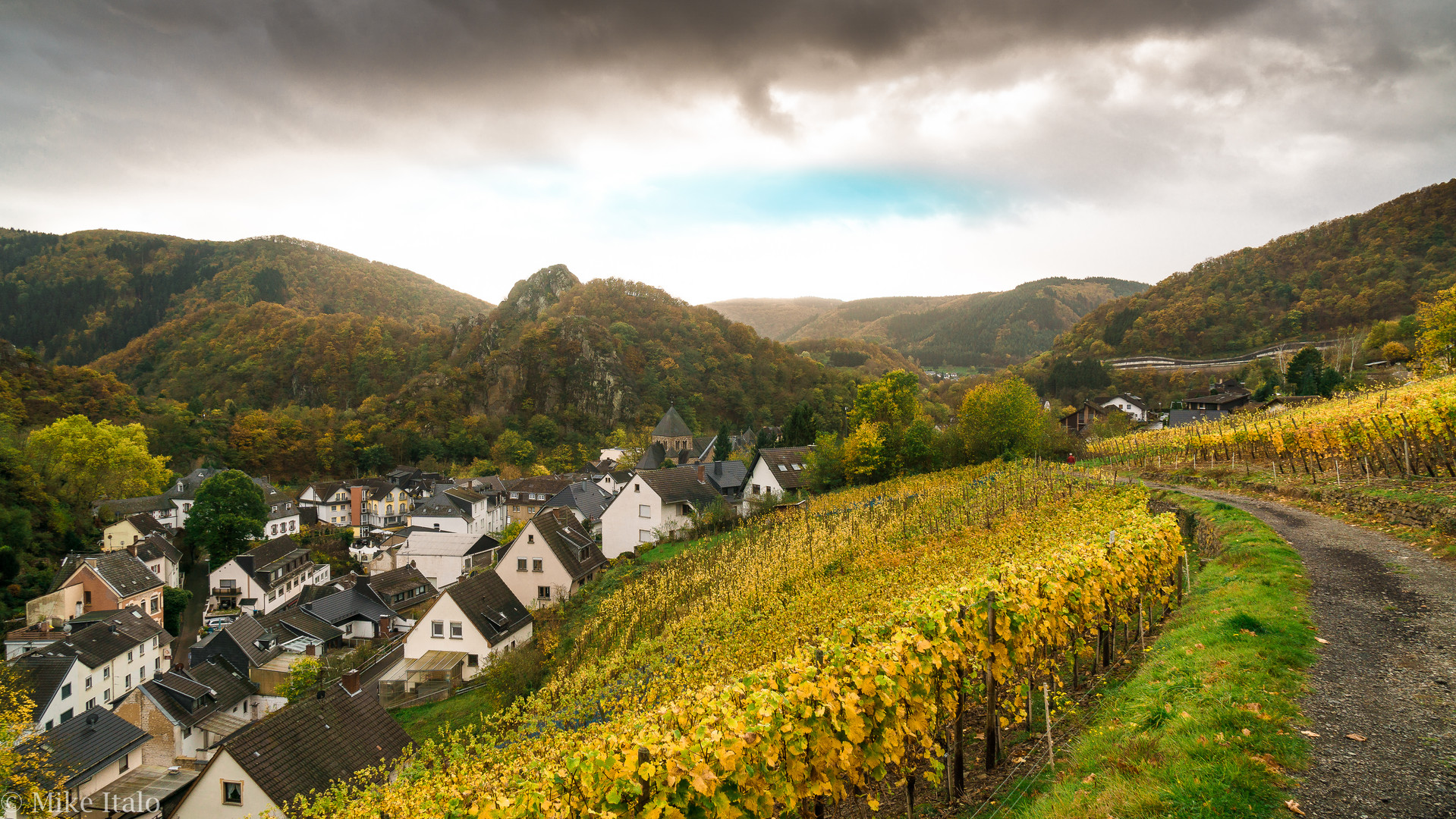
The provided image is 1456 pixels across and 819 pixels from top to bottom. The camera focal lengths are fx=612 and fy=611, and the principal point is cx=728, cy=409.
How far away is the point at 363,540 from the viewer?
200 ft

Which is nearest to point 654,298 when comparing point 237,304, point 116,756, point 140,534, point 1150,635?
point 237,304

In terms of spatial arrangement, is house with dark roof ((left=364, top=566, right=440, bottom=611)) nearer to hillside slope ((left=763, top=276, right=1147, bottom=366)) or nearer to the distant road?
the distant road

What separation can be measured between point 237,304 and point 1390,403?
6608 inches

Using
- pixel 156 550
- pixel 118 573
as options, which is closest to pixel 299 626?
pixel 118 573

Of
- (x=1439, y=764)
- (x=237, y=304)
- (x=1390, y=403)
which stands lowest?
(x=1439, y=764)

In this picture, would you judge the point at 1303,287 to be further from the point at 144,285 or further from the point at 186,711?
the point at 144,285

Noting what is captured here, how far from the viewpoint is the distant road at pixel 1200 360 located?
80.7m

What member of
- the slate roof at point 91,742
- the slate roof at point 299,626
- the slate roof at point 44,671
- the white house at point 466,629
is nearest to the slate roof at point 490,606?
the white house at point 466,629

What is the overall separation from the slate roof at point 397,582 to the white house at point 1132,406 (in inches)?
2749

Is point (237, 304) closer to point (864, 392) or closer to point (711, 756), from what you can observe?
point (864, 392)

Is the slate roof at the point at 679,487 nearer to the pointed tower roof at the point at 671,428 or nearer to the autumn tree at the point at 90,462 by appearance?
the pointed tower roof at the point at 671,428

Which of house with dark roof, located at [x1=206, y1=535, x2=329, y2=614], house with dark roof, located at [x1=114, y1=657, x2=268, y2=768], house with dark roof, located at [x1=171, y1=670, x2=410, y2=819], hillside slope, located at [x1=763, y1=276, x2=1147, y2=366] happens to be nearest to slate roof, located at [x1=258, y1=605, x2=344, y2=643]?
house with dark roof, located at [x1=114, y1=657, x2=268, y2=768]

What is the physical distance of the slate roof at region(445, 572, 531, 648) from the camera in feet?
82.8

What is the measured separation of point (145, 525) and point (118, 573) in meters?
16.8
